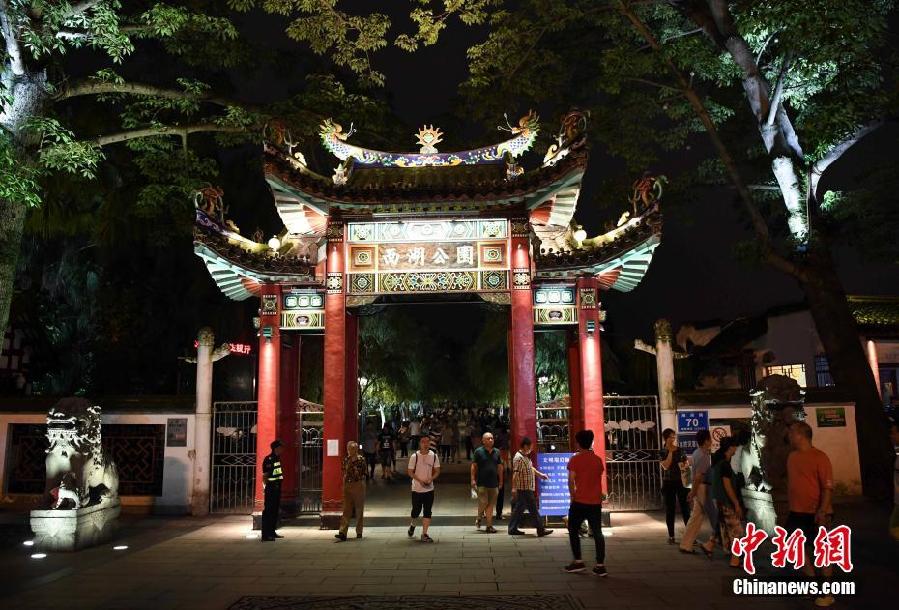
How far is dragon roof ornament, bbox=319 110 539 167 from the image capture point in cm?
1174

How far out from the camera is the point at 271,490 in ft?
32.8

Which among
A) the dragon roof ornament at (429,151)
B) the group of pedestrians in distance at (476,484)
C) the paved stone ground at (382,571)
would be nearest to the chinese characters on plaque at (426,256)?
the dragon roof ornament at (429,151)

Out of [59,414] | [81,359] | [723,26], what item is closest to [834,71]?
[723,26]

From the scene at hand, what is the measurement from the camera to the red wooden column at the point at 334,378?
1090 cm

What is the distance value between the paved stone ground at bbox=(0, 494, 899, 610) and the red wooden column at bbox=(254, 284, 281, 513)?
1480 mm

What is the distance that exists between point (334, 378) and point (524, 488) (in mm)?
3634

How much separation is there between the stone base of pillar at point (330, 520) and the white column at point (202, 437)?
2.95 metres

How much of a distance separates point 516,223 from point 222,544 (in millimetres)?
6875

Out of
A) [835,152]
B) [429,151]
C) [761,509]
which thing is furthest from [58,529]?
[835,152]

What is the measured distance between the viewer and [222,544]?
967 centimetres

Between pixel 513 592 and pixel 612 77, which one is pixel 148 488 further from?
pixel 612 77

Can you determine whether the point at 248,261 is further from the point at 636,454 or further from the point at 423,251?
the point at 636,454

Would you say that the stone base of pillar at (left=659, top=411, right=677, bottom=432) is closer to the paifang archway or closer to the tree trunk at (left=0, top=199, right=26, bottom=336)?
the paifang archway

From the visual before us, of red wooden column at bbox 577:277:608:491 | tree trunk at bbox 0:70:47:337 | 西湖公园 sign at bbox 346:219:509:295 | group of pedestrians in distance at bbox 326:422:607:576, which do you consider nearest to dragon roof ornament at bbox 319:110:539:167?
西湖公园 sign at bbox 346:219:509:295
